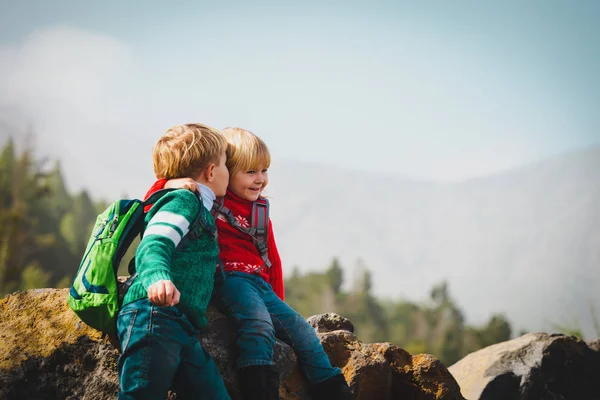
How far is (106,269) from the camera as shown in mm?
2504

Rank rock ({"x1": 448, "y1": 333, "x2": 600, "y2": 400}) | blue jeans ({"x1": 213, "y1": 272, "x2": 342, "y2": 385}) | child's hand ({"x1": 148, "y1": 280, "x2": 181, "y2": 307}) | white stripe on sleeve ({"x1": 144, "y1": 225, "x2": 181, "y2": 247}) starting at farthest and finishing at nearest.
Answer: rock ({"x1": 448, "y1": 333, "x2": 600, "y2": 400}) < blue jeans ({"x1": 213, "y1": 272, "x2": 342, "y2": 385}) < white stripe on sleeve ({"x1": 144, "y1": 225, "x2": 181, "y2": 247}) < child's hand ({"x1": 148, "y1": 280, "x2": 181, "y2": 307})

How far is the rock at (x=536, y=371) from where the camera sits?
15.9 ft

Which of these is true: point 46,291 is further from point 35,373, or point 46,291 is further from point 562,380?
point 562,380

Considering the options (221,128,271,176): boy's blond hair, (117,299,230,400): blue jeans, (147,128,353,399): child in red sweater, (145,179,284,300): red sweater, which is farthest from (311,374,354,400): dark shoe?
(221,128,271,176): boy's blond hair

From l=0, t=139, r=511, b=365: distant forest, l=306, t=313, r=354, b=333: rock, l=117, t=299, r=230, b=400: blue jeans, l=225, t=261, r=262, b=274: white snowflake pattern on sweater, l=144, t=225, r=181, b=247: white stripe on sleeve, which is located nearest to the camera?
l=117, t=299, r=230, b=400: blue jeans

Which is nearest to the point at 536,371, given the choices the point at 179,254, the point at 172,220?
the point at 179,254

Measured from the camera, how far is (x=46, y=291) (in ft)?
10.7

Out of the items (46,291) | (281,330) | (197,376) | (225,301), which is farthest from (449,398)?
(46,291)

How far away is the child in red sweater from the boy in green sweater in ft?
0.53

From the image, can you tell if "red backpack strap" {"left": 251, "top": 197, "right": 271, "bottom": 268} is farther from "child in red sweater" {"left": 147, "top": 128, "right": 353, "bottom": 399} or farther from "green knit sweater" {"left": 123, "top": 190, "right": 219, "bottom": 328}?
"green knit sweater" {"left": 123, "top": 190, "right": 219, "bottom": 328}

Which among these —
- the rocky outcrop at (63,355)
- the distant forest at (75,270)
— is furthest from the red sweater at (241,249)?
the distant forest at (75,270)

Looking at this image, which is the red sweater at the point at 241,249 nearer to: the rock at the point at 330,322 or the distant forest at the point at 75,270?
the rock at the point at 330,322

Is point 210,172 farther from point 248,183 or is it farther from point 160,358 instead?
point 160,358

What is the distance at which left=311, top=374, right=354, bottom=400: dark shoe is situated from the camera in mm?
3125
